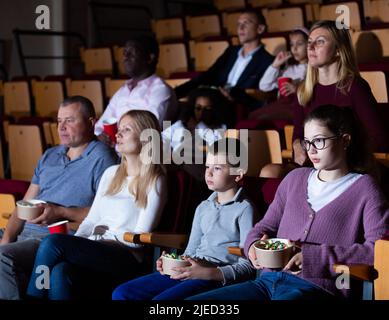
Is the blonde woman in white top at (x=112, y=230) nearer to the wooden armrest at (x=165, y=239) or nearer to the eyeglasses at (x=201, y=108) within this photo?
the wooden armrest at (x=165, y=239)

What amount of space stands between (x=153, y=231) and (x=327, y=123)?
606 mm

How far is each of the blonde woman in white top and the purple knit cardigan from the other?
0.40 meters

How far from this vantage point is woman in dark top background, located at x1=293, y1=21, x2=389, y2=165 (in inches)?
92.0

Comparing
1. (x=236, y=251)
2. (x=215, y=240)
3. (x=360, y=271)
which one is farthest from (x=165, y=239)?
(x=360, y=271)

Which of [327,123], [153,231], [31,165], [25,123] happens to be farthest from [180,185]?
[25,123]

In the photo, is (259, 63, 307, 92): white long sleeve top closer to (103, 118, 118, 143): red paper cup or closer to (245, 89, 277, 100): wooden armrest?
(245, 89, 277, 100): wooden armrest

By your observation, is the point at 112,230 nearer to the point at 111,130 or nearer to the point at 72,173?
the point at 72,173

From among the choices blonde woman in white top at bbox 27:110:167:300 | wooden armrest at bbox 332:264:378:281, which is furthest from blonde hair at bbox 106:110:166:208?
wooden armrest at bbox 332:264:378:281

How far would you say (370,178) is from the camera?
1.81 meters

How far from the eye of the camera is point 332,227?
1.81 m

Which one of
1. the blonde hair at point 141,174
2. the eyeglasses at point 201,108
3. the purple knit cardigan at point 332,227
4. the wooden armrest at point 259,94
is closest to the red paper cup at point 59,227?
the blonde hair at point 141,174

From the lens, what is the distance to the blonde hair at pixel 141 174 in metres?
2.23
